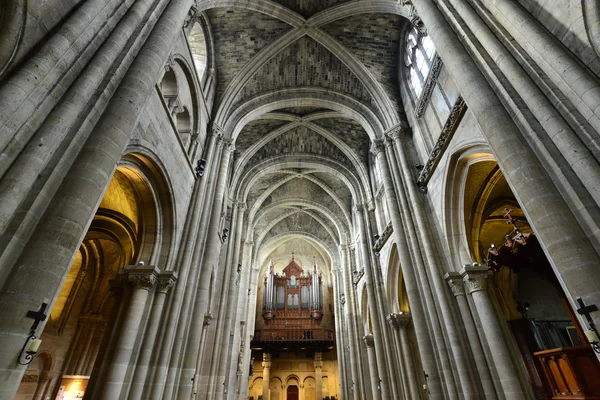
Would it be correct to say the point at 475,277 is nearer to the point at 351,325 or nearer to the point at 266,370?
the point at 351,325

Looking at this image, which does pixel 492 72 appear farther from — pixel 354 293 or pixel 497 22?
pixel 354 293

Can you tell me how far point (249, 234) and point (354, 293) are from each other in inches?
327

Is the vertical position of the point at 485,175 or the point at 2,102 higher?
the point at 485,175

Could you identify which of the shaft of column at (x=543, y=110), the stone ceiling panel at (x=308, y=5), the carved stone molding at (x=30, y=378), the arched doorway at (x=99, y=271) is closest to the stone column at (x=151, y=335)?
the arched doorway at (x=99, y=271)

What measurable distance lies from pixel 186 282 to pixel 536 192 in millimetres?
8064

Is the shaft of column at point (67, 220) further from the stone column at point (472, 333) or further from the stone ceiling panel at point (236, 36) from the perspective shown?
the stone column at point (472, 333)

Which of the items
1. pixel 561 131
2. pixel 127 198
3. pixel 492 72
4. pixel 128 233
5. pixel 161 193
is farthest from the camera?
pixel 128 233

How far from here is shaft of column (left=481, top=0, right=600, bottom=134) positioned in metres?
3.84

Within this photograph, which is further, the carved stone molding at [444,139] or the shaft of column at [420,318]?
the shaft of column at [420,318]

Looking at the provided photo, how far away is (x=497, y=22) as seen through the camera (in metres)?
5.58

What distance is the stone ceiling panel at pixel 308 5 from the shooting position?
1180cm

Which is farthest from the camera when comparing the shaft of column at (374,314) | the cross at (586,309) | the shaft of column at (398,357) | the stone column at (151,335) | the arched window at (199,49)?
the shaft of column at (374,314)

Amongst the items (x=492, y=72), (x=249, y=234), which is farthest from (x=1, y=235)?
(x=249, y=234)

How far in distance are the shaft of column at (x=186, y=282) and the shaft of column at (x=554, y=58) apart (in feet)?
28.4
